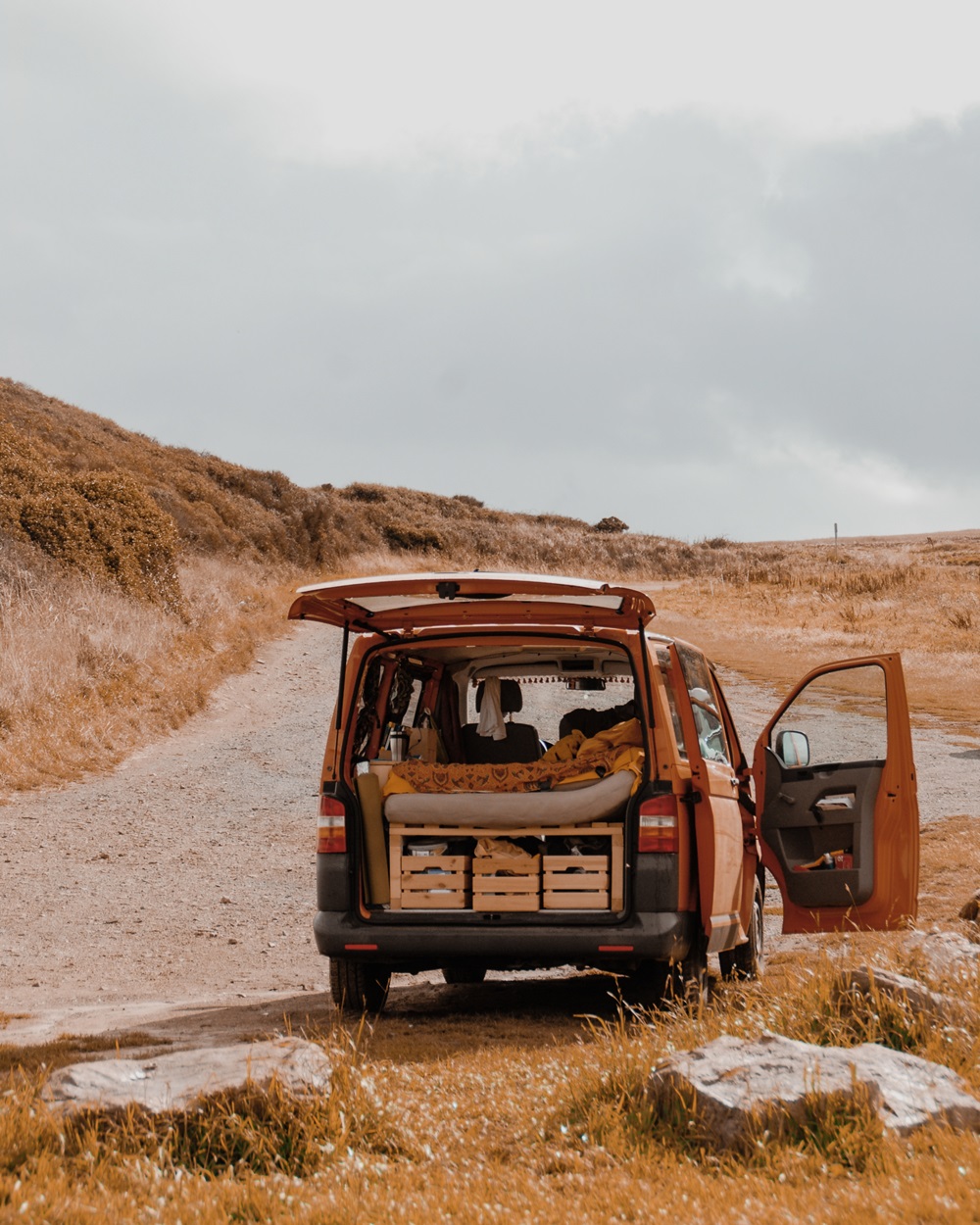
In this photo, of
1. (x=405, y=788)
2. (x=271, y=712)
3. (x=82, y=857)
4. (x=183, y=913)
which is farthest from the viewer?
(x=271, y=712)

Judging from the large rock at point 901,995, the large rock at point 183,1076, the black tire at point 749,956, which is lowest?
the black tire at point 749,956

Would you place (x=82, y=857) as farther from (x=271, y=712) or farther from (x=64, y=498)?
(x=64, y=498)

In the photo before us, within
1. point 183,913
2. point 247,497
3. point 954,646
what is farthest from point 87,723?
point 247,497

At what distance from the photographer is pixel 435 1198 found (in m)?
3.58

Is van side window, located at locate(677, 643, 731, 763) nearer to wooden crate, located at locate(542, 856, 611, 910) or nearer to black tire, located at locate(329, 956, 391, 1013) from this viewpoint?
wooden crate, located at locate(542, 856, 611, 910)


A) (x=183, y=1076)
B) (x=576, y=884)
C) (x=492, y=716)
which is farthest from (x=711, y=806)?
(x=183, y=1076)

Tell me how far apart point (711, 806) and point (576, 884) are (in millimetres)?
775

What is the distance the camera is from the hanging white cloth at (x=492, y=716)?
25.5 feet

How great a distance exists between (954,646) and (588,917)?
94.2ft

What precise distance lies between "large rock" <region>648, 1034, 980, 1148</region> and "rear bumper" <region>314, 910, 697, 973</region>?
5.41 ft

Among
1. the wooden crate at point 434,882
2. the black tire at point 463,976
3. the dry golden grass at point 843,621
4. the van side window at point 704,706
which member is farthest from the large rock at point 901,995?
the dry golden grass at point 843,621

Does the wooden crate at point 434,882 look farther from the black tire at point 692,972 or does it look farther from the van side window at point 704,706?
the van side window at point 704,706

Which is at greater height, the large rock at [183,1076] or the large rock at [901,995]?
the large rock at [183,1076]

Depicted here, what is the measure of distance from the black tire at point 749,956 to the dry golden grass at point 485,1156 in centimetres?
269
